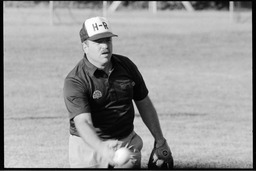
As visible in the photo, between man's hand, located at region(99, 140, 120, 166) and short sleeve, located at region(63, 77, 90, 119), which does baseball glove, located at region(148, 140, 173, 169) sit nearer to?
man's hand, located at region(99, 140, 120, 166)

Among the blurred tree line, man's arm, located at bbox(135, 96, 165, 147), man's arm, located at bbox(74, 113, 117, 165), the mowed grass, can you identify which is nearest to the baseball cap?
man's arm, located at bbox(74, 113, 117, 165)

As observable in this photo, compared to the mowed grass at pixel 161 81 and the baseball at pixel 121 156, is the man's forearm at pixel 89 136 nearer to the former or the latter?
the baseball at pixel 121 156

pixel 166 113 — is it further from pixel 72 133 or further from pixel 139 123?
pixel 72 133

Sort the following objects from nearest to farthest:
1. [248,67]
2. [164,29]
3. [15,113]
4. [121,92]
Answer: [121,92] < [15,113] < [248,67] < [164,29]

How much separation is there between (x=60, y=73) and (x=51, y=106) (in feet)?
21.2

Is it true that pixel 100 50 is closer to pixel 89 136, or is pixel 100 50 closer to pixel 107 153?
pixel 89 136

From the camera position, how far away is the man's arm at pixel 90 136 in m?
5.80

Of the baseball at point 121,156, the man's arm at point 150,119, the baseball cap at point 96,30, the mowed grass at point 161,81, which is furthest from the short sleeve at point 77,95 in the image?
the mowed grass at point 161,81

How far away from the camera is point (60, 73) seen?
22.8 m

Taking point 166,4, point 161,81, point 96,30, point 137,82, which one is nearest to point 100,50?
point 96,30

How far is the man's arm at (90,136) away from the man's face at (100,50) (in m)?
0.40

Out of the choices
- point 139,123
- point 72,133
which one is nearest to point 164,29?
point 139,123

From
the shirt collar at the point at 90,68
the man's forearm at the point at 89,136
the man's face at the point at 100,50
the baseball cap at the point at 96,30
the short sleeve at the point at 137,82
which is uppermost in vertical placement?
the baseball cap at the point at 96,30

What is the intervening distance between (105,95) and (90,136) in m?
0.38
